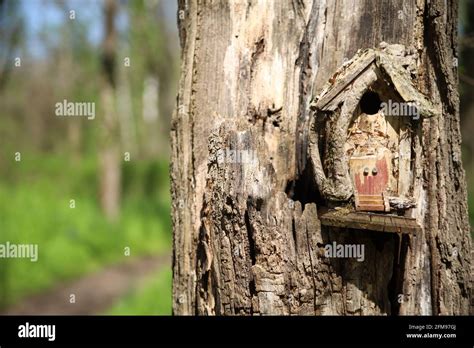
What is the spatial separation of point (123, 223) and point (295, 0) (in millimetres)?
8496

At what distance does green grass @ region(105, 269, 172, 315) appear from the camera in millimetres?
6383

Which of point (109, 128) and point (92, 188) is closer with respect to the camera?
point (109, 128)

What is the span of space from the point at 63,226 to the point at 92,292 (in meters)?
1.94

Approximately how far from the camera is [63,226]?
941cm

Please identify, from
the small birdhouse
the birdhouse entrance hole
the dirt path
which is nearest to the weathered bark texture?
the small birdhouse

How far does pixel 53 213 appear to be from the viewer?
389 inches

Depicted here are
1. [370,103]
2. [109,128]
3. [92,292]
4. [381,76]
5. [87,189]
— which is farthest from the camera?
[87,189]

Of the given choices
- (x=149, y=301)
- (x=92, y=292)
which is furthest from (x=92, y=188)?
(x=149, y=301)

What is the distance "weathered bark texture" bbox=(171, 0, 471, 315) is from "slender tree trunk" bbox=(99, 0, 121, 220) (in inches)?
297

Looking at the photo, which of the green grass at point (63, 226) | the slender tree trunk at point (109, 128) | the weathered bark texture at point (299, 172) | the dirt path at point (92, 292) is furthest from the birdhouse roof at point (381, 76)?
the slender tree trunk at point (109, 128)

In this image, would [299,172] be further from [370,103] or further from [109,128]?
[109,128]

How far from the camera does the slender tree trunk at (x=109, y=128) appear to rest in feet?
32.9

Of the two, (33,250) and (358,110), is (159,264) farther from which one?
(358,110)
